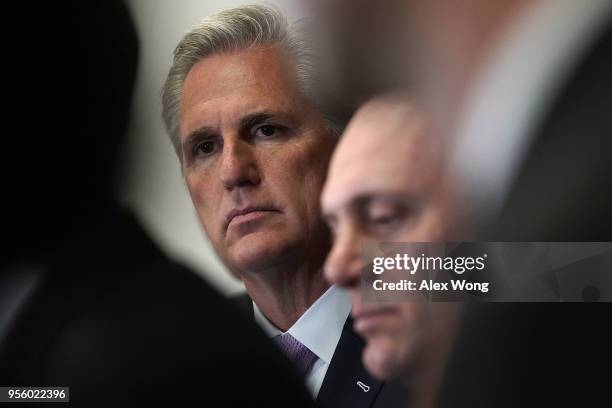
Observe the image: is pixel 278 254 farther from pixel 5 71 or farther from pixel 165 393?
pixel 5 71

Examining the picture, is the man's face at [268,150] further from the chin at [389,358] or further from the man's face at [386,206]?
the chin at [389,358]

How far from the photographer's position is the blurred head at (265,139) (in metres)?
1.54

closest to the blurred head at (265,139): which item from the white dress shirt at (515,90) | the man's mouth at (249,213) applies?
the man's mouth at (249,213)

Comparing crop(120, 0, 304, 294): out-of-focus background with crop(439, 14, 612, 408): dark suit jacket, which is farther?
crop(120, 0, 304, 294): out-of-focus background

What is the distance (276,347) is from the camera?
5.26ft

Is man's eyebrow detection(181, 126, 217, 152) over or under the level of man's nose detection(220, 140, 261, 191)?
over

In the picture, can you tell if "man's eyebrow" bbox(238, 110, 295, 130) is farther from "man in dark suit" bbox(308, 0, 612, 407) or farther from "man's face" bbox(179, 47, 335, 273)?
"man in dark suit" bbox(308, 0, 612, 407)

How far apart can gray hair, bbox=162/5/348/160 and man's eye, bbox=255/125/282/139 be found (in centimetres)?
8

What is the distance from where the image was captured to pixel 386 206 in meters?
1.49

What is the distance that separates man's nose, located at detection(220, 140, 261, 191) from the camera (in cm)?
153

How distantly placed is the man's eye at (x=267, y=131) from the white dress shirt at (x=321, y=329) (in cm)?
27

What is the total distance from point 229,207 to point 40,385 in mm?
Result: 457

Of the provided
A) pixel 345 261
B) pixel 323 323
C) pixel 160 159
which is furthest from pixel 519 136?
Answer: pixel 160 159

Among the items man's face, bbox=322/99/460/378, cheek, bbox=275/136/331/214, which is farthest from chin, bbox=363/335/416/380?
cheek, bbox=275/136/331/214
